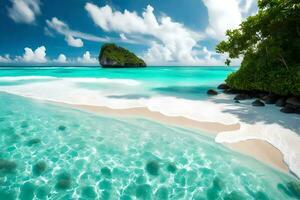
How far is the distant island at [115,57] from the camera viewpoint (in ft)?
375

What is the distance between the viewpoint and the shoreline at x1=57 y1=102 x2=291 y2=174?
6.23 m

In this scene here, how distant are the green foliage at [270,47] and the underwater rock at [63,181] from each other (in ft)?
38.6

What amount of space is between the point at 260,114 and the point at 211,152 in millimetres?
5290

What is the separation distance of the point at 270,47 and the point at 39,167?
1466 cm

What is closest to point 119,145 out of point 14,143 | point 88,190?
point 88,190

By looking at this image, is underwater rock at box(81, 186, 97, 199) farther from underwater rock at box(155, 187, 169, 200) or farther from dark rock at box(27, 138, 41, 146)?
dark rock at box(27, 138, 41, 146)

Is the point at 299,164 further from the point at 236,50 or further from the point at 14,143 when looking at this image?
the point at 236,50

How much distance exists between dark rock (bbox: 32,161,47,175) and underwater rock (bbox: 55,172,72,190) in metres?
0.62

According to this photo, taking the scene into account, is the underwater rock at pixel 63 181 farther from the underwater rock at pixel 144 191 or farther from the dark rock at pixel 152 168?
the dark rock at pixel 152 168

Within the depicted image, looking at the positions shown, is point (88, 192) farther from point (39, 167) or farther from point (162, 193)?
point (39, 167)

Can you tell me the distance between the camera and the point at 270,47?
13.9 meters

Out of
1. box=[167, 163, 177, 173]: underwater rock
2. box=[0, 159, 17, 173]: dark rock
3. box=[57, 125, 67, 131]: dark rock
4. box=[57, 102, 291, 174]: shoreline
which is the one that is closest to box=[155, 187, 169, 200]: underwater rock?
box=[167, 163, 177, 173]: underwater rock

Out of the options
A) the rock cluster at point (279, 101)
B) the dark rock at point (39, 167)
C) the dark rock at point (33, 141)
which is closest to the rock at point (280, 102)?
the rock cluster at point (279, 101)

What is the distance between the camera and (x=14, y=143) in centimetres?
726
